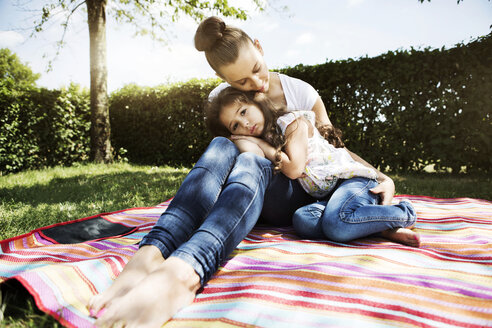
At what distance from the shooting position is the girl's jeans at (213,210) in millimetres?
1381

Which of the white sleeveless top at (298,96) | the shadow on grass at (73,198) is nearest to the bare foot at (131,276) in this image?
the shadow on grass at (73,198)

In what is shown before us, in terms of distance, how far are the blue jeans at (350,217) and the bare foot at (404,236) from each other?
0.04 metres

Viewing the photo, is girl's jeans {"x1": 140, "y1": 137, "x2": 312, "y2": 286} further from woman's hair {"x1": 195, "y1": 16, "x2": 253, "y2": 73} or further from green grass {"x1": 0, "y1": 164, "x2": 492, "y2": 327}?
woman's hair {"x1": 195, "y1": 16, "x2": 253, "y2": 73}

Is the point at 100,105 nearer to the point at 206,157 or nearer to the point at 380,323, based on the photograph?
the point at 206,157

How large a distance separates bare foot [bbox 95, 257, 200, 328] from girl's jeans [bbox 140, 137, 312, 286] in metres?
0.06

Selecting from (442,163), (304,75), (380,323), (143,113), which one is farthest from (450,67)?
(143,113)

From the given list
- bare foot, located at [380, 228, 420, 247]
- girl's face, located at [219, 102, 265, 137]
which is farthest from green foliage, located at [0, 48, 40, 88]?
bare foot, located at [380, 228, 420, 247]

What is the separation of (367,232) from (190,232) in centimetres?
112

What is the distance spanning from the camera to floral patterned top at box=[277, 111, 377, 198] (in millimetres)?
2197

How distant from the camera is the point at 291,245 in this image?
189 centimetres

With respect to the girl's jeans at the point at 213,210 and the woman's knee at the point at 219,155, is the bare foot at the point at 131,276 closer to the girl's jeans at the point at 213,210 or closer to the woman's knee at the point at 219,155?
the girl's jeans at the point at 213,210

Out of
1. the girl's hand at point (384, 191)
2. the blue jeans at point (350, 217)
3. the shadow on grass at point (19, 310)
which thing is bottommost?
the shadow on grass at point (19, 310)

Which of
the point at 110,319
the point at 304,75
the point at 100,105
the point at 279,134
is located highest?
the point at 304,75

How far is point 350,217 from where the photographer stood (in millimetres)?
1853
